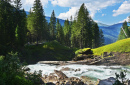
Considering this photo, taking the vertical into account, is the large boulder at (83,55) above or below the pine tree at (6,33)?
below

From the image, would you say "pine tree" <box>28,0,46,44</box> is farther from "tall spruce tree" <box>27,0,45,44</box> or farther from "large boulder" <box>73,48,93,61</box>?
"large boulder" <box>73,48,93,61</box>

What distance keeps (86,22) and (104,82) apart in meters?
33.7

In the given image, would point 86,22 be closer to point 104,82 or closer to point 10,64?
point 104,82

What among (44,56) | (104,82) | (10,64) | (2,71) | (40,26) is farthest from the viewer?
(40,26)

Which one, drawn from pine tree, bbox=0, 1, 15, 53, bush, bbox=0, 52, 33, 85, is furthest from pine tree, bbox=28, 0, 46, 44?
bush, bbox=0, 52, 33, 85

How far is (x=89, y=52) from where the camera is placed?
95.5 feet

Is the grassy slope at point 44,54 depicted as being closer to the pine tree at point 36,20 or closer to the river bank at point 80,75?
the pine tree at point 36,20

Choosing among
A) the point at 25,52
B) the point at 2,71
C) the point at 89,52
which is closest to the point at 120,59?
the point at 89,52

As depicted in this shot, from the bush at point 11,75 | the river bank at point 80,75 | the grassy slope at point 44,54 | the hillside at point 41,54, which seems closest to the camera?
the bush at point 11,75

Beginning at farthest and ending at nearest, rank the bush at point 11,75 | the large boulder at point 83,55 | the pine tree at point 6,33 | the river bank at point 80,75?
the large boulder at point 83,55 → the pine tree at point 6,33 → the river bank at point 80,75 → the bush at point 11,75

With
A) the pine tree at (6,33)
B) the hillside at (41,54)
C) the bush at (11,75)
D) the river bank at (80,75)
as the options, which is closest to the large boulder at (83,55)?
the hillside at (41,54)

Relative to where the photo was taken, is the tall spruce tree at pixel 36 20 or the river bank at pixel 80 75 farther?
the tall spruce tree at pixel 36 20

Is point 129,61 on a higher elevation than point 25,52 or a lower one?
lower

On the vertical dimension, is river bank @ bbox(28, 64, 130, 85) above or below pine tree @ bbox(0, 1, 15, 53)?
below
